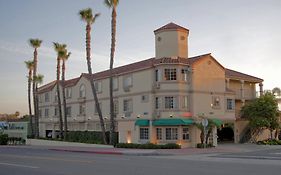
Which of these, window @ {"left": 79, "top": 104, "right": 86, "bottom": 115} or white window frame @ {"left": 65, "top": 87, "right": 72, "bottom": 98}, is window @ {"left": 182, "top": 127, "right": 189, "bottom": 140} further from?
white window frame @ {"left": 65, "top": 87, "right": 72, "bottom": 98}

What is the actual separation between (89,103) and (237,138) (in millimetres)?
19133

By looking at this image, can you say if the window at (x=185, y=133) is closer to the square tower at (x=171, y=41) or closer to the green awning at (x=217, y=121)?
the green awning at (x=217, y=121)

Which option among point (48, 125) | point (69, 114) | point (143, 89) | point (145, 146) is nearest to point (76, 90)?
point (69, 114)

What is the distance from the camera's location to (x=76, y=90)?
174ft

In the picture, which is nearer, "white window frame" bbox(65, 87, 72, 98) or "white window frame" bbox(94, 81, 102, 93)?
"white window frame" bbox(94, 81, 102, 93)

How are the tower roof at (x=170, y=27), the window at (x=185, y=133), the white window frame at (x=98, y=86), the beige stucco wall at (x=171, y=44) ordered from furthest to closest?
the white window frame at (x=98, y=86), the tower roof at (x=170, y=27), the beige stucco wall at (x=171, y=44), the window at (x=185, y=133)

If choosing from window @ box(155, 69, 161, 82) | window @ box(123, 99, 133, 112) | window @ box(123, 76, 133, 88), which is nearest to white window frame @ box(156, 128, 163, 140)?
window @ box(123, 99, 133, 112)

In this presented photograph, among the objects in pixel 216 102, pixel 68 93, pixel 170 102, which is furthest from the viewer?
pixel 68 93

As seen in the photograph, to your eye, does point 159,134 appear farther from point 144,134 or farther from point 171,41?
point 171,41

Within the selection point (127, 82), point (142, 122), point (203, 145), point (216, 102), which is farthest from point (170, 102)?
point (127, 82)

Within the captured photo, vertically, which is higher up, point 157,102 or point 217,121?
point 157,102

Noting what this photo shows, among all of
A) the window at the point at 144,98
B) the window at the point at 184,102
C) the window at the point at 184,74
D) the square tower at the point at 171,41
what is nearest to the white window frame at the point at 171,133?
the window at the point at 184,102

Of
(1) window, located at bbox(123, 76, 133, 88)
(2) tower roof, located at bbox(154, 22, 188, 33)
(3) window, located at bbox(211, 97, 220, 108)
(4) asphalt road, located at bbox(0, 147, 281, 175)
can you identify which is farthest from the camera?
(1) window, located at bbox(123, 76, 133, 88)

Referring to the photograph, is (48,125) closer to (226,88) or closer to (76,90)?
(76,90)
